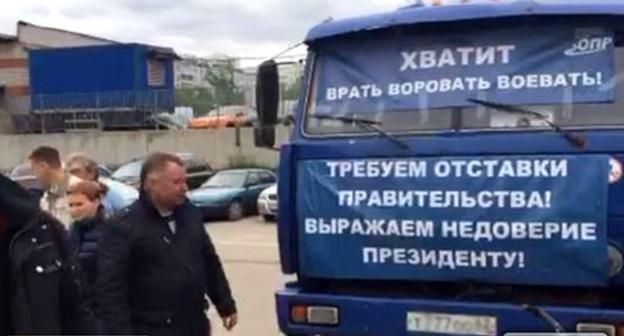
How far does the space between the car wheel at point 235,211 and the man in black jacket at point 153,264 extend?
19.9 m

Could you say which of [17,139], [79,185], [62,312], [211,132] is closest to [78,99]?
[17,139]

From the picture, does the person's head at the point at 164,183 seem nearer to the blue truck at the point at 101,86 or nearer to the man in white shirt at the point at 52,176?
the man in white shirt at the point at 52,176

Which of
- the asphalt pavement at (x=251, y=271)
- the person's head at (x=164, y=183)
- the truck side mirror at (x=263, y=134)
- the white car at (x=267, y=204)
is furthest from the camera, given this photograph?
the white car at (x=267, y=204)

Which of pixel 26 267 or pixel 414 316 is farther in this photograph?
pixel 414 316

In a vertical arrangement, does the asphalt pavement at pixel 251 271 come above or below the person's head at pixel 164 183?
below

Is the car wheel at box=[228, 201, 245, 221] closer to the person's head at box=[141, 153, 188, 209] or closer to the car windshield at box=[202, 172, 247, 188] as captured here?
the car windshield at box=[202, 172, 247, 188]

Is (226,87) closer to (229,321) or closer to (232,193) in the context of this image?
(232,193)

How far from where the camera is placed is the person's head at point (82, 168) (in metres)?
6.22

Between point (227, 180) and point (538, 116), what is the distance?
2102cm

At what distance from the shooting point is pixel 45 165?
649cm

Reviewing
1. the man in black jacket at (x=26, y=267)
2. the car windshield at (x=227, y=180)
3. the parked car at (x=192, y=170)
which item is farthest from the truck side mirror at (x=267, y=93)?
the parked car at (x=192, y=170)

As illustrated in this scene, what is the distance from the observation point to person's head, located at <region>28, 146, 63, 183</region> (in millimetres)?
6461

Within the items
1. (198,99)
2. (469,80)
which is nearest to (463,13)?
(469,80)

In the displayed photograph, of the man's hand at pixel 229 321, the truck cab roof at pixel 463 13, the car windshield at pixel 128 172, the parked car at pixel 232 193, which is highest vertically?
the truck cab roof at pixel 463 13
